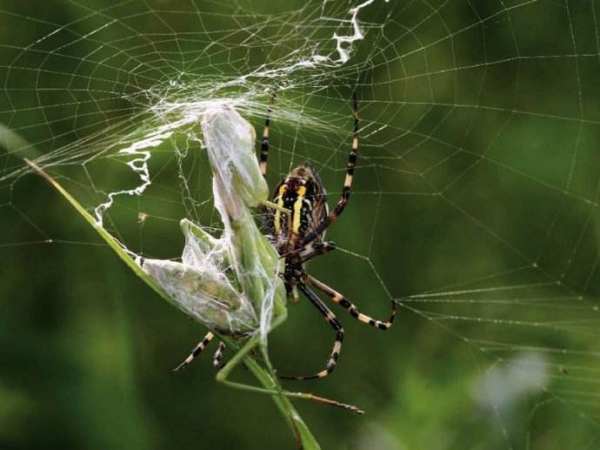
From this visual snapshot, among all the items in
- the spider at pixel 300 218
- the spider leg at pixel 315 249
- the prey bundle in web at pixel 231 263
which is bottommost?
the spider leg at pixel 315 249

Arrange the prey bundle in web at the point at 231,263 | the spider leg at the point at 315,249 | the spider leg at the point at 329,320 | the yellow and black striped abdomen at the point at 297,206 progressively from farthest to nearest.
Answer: the spider leg at the point at 329,320
the spider leg at the point at 315,249
the yellow and black striped abdomen at the point at 297,206
the prey bundle in web at the point at 231,263

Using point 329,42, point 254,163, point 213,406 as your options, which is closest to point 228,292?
point 254,163

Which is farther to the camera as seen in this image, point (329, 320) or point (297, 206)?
point (329, 320)

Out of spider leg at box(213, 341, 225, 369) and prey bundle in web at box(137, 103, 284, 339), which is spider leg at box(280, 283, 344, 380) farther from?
prey bundle in web at box(137, 103, 284, 339)

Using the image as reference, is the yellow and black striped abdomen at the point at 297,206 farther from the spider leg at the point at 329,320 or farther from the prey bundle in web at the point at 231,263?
the prey bundle in web at the point at 231,263

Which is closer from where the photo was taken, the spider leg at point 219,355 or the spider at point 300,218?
the spider at point 300,218

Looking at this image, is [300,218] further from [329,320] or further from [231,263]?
[231,263]

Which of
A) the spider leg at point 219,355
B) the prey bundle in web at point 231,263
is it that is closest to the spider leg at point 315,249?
the spider leg at point 219,355

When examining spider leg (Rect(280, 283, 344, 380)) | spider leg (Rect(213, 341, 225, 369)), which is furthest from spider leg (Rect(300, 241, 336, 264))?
spider leg (Rect(213, 341, 225, 369))

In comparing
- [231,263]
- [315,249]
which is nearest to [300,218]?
[315,249]

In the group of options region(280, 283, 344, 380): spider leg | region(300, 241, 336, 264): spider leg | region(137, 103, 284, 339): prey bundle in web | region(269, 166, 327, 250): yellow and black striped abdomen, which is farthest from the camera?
region(280, 283, 344, 380): spider leg
